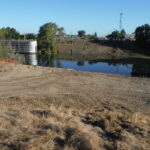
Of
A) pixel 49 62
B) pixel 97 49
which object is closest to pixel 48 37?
pixel 49 62

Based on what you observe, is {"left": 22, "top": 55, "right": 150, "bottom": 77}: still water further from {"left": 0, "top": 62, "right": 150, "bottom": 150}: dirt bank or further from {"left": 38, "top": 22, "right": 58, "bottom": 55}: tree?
{"left": 0, "top": 62, "right": 150, "bottom": 150}: dirt bank

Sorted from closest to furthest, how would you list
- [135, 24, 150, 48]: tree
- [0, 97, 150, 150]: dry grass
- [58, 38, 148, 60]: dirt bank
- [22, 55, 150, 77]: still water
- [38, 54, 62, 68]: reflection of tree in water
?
[0, 97, 150, 150]: dry grass, [22, 55, 150, 77]: still water, [38, 54, 62, 68]: reflection of tree in water, [58, 38, 148, 60]: dirt bank, [135, 24, 150, 48]: tree

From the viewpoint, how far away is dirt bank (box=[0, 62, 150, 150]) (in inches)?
194

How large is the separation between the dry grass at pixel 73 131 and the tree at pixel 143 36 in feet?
190

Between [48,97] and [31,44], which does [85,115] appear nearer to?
[48,97]

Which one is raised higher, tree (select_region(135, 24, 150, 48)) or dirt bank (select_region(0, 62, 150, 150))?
tree (select_region(135, 24, 150, 48))

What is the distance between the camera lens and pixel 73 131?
17.7ft

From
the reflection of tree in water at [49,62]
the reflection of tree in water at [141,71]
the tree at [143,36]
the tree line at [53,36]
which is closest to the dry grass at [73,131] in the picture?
the reflection of tree in water at [141,71]

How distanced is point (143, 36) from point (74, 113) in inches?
2400

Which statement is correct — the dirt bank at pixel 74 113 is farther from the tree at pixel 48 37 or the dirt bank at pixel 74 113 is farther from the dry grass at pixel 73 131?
the tree at pixel 48 37

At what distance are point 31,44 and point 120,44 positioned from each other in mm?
27143

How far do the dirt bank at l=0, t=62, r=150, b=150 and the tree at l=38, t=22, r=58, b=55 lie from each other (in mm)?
39958

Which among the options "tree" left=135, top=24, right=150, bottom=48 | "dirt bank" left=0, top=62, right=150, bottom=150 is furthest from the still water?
"tree" left=135, top=24, right=150, bottom=48

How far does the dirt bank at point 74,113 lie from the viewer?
493 cm
